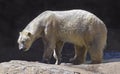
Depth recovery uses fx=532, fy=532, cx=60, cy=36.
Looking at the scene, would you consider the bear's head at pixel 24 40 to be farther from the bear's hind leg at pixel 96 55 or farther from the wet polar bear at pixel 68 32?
the bear's hind leg at pixel 96 55

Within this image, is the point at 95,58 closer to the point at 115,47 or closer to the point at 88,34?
the point at 88,34

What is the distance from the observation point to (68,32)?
8.14 m

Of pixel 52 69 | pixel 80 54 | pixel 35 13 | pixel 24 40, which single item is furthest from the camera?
pixel 35 13

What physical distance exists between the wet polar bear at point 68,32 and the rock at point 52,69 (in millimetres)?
698

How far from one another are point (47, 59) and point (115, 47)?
612cm

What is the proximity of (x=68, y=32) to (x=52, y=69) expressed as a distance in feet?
4.09

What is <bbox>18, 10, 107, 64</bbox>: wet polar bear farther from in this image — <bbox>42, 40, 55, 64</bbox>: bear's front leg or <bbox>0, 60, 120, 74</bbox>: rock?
<bbox>0, 60, 120, 74</bbox>: rock


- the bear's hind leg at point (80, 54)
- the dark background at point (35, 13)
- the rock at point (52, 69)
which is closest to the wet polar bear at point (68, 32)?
the bear's hind leg at point (80, 54)

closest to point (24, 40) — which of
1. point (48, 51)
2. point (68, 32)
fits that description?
point (48, 51)

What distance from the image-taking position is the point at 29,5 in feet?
52.7

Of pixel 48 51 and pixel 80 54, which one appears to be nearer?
pixel 48 51

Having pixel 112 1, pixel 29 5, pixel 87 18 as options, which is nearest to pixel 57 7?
pixel 29 5

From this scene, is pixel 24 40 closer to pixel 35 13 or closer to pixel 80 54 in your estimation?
pixel 80 54

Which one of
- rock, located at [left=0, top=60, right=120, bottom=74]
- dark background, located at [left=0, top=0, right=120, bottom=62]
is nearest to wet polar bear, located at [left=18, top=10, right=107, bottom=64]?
rock, located at [left=0, top=60, right=120, bottom=74]
